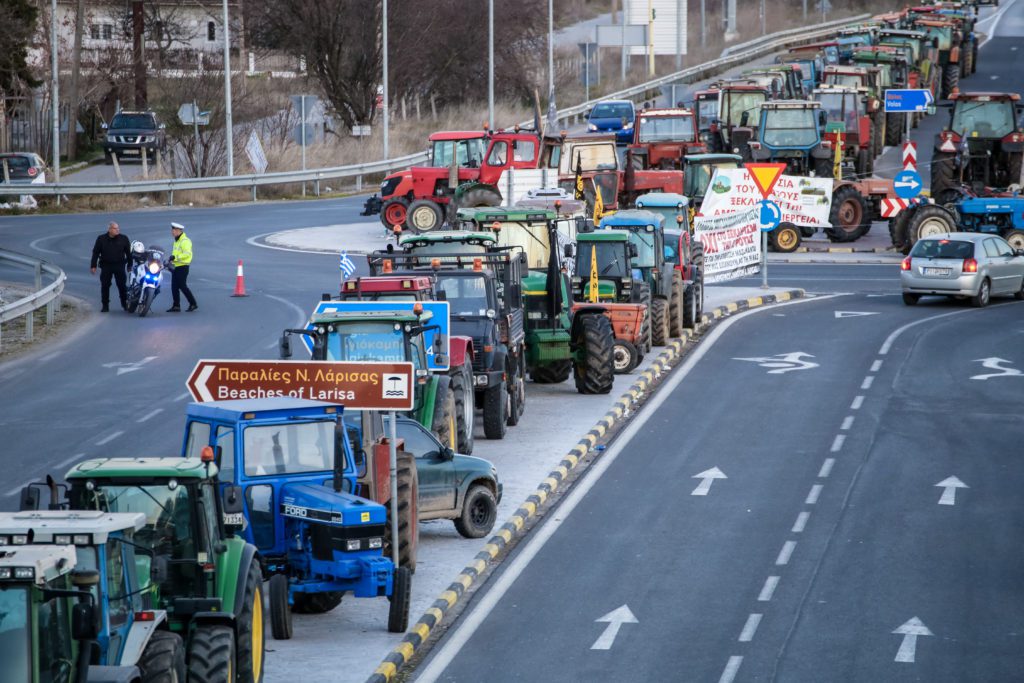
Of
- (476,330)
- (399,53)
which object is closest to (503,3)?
(399,53)

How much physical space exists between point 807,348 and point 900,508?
1069cm

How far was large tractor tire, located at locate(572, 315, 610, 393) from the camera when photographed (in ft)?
78.0

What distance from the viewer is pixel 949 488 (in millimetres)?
18859

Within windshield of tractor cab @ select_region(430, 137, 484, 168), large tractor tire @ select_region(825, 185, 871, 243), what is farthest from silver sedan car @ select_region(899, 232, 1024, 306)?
windshield of tractor cab @ select_region(430, 137, 484, 168)

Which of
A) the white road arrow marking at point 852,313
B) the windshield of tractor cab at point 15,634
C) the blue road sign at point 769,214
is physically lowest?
the white road arrow marking at point 852,313

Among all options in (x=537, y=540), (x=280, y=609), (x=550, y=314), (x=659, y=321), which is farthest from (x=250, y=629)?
(x=659, y=321)

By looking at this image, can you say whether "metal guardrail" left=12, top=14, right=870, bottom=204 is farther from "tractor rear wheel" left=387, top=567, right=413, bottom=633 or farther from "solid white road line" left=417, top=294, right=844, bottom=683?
"tractor rear wheel" left=387, top=567, right=413, bottom=633

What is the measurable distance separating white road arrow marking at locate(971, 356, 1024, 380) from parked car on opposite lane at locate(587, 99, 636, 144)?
3750 cm

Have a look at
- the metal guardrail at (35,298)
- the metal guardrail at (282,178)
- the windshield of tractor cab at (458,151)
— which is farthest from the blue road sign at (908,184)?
the metal guardrail at (282,178)

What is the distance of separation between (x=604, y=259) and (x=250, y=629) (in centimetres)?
1599

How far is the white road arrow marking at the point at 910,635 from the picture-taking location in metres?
13.1

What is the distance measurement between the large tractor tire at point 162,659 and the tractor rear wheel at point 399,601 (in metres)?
3.40

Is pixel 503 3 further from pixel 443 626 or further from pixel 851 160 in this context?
pixel 443 626

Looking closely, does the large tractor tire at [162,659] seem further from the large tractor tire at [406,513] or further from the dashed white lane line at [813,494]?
the dashed white lane line at [813,494]
